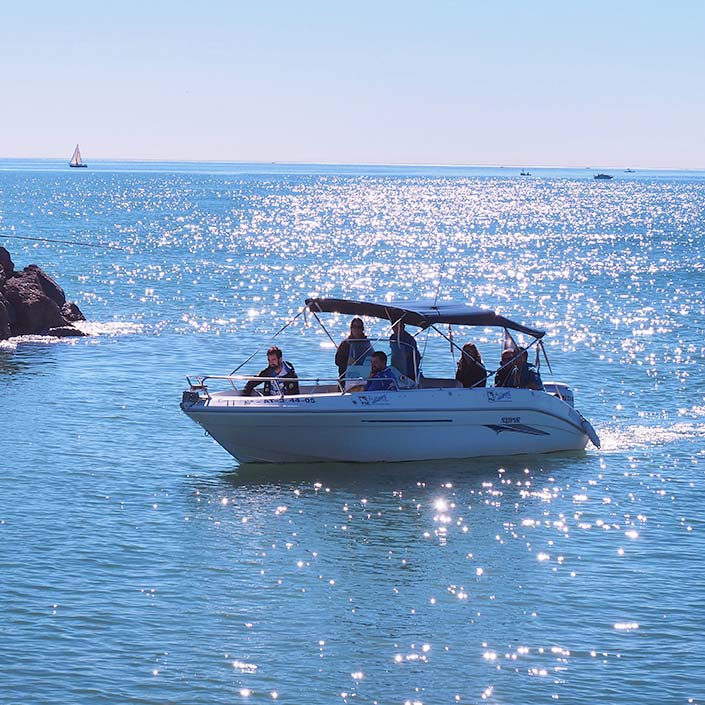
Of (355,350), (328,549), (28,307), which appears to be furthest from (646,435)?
(28,307)

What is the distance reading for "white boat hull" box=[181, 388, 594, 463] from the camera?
24.1 m

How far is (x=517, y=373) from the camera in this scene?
2600 cm

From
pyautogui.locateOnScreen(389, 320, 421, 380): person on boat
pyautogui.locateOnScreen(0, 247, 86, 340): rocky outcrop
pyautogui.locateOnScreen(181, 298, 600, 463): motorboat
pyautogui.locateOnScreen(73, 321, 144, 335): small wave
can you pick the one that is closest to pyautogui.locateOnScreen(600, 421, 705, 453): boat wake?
pyautogui.locateOnScreen(181, 298, 600, 463): motorboat

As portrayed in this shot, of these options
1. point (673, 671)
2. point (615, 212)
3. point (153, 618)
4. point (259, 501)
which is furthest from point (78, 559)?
point (615, 212)

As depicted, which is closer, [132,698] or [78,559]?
[132,698]

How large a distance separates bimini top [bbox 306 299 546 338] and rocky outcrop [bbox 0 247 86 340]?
16.8m

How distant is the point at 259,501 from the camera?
22.8 m

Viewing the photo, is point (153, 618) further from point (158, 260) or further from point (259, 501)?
point (158, 260)

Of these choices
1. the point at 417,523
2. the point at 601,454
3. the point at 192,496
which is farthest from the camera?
the point at 601,454

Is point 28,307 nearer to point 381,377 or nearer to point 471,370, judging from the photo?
point 381,377

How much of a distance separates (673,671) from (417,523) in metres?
6.69

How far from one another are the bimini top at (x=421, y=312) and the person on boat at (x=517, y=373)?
1.63 ft

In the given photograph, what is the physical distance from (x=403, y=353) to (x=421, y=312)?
88 centimetres

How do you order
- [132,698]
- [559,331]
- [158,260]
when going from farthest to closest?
[158,260] < [559,331] < [132,698]
